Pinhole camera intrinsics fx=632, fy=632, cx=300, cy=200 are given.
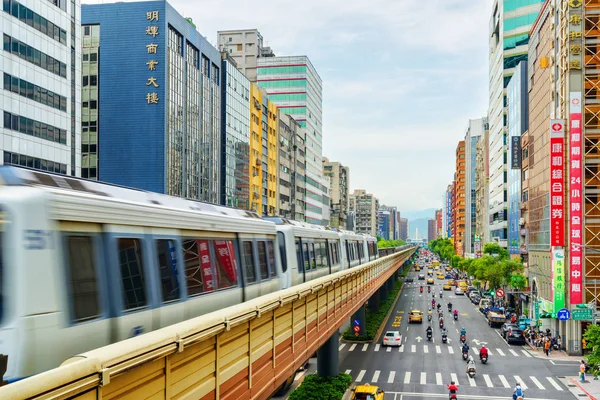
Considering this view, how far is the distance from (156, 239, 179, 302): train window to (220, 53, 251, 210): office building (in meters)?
71.3

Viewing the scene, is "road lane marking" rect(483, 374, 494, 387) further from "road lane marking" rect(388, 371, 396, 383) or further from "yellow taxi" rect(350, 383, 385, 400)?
"yellow taxi" rect(350, 383, 385, 400)

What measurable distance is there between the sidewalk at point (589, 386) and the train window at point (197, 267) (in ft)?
103

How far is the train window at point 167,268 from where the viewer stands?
12.1 m

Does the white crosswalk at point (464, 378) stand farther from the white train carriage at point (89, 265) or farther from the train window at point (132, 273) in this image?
the train window at point (132, 273)

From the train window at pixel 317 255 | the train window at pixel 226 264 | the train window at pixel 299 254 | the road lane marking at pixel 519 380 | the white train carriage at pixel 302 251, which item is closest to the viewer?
the train window at pixel 226 264

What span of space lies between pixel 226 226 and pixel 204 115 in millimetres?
64011

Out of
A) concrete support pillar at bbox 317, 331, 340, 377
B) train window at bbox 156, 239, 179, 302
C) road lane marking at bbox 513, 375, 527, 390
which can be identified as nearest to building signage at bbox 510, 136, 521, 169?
road lane marking at bbox 513, 375, 527, 390

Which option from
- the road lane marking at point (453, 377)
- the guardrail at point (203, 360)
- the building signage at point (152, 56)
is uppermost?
the building signage at point (152, 56)

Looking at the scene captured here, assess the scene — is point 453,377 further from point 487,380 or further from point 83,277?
point 83,277

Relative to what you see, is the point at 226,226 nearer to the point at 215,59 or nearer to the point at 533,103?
the point at 533,103

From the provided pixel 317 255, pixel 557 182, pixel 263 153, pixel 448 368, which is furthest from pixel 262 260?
pixel 263 153

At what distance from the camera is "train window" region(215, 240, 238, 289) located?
Result: 1534 cm

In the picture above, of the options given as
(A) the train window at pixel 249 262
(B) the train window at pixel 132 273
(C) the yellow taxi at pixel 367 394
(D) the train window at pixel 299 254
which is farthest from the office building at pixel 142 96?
(B) the train window at pixel 132 273

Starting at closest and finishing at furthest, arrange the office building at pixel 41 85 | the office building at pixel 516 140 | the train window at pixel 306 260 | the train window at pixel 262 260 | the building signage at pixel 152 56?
the train window at pixel 262 260 → the train window at pixel 306 260 → the office building at pixel 41 85 → the building signage at pixel 152 56 → the office building at pixel 516 140
